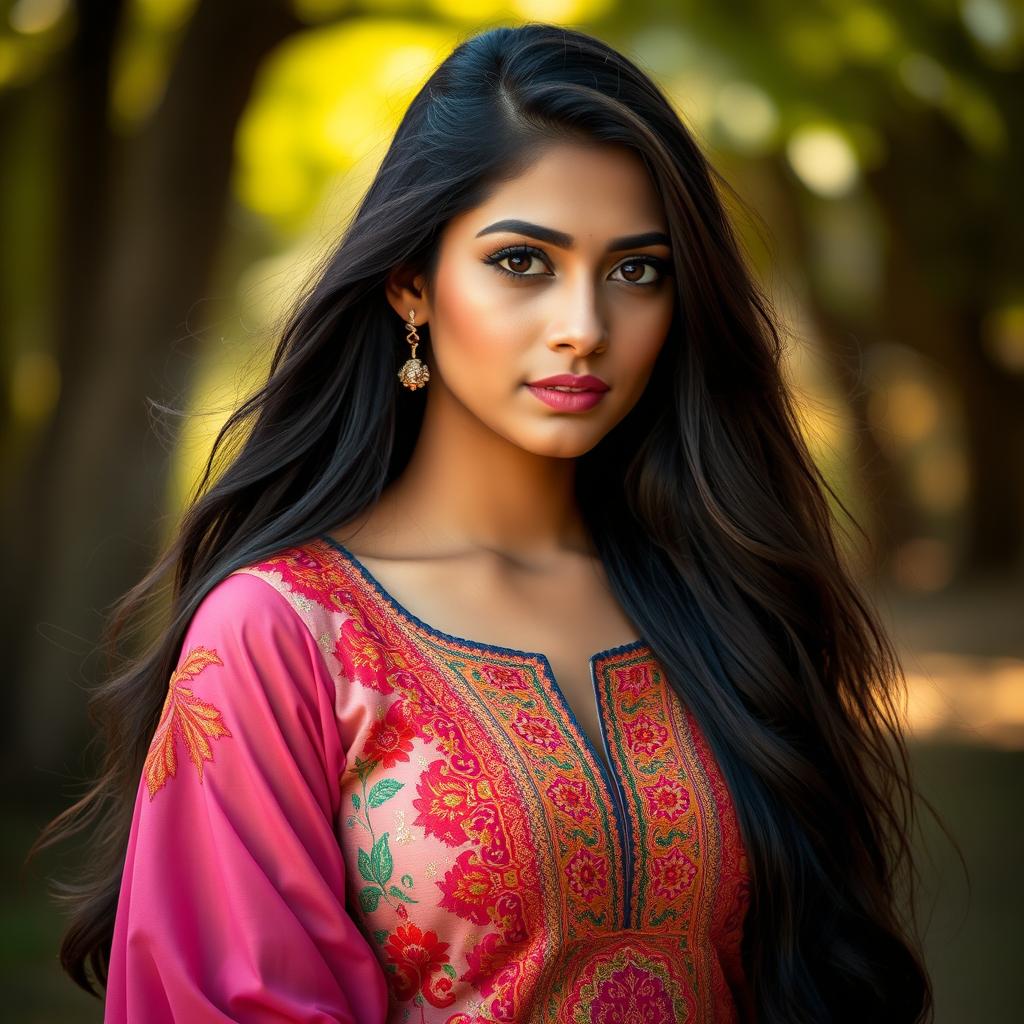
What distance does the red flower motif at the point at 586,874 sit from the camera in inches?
80.2

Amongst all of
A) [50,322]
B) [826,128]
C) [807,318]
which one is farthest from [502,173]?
[807,318]

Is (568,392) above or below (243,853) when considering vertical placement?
above

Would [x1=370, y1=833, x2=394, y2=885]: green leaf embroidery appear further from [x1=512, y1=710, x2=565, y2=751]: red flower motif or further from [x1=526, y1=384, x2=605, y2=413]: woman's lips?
[x1=526, y1=384, x2=605, y2=413]: woman's lips

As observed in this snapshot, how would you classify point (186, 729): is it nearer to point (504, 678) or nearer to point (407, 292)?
point (504, 678)

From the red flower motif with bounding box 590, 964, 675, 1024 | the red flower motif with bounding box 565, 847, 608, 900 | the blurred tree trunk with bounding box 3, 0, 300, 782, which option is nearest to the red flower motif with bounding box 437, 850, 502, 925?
the red flower motif with bounding box 565, 847, 608, 900

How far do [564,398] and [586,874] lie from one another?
651 millimetres

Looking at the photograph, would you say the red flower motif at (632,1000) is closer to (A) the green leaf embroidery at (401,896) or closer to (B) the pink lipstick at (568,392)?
(A) the green leaf embroidery at (401,896)

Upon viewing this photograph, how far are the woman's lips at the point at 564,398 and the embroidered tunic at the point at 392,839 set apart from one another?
1.16ft

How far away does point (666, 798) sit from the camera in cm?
216

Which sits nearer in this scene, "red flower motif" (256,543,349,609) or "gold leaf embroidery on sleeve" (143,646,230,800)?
"gold leaf embroidery on sleeve" (143,646,230,800)

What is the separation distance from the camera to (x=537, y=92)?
86.8 inches

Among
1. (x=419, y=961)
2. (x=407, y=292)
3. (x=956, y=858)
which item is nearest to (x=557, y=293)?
(x=407, y=292)

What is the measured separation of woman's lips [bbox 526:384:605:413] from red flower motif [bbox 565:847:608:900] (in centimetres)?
61

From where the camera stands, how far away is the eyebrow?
2.11 meters
